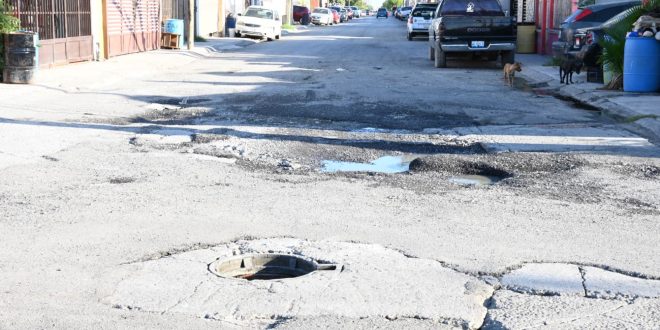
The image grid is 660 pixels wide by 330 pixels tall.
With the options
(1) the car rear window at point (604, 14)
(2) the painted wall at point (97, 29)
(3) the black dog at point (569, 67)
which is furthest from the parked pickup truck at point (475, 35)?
(2) the painted wall at point (97, 29)

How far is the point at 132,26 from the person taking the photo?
2911cm

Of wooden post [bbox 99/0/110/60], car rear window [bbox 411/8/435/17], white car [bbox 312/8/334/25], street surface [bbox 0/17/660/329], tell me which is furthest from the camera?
white car [bbox 312/8/334/25]

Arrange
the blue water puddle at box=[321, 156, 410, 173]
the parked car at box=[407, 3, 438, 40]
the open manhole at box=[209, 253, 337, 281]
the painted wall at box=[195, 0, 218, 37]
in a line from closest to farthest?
1. the open manhole at box=[209, 253, 337, 281]
2. the blue water puddle at box=[321, 156, 410, 173]
3. the painted wall at box=[195, 0, 218, 37]
4. the parked car at box=[407, 3, 438, 40]

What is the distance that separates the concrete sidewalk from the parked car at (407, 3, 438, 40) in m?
23.1

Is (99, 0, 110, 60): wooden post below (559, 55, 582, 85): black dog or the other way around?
the other way around

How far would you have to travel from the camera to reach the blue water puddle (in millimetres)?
9258

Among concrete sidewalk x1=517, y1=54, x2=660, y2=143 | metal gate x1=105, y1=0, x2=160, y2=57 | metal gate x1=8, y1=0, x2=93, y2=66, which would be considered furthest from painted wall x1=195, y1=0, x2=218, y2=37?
concrete sidewalk x1=517, y1=54, x2=660, y2=143

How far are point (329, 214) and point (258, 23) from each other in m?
37.9

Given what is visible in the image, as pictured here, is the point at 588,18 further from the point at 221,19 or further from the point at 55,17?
the point at 221,19

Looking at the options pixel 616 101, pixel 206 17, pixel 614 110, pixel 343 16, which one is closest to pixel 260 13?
pixel 206 17

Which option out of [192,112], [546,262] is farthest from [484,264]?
[192,112]

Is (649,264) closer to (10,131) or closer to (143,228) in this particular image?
(143,228)

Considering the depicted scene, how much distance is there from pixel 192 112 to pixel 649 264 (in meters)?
9.22

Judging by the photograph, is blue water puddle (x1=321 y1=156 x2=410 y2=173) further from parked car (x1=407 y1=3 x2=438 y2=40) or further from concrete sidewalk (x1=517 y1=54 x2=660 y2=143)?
parked car (x1=407 y1=3 x2=438 y2=40)
